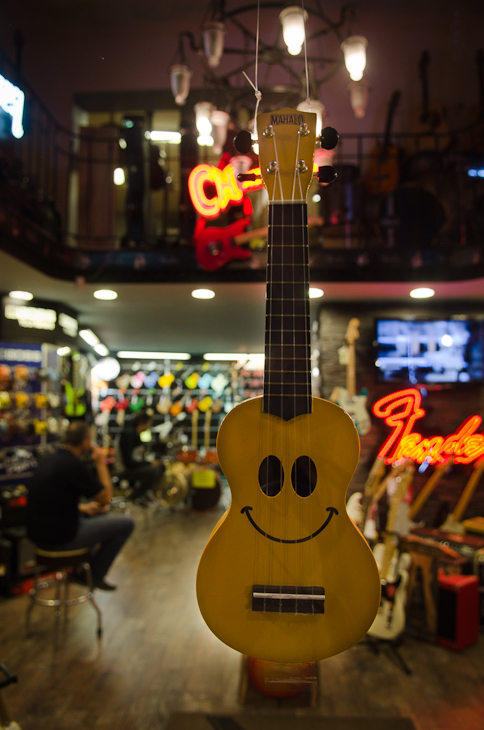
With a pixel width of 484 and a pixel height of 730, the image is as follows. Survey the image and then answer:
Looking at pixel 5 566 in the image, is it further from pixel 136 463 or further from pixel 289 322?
pixel 289 322

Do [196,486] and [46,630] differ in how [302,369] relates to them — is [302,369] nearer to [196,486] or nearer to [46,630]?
[46,630]

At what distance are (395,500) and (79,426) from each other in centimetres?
241

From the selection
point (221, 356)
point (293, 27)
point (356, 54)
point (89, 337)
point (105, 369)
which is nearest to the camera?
point (293, 27)

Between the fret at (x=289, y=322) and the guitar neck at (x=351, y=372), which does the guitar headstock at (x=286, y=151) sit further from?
the guitar neck at (x=351, y=372)

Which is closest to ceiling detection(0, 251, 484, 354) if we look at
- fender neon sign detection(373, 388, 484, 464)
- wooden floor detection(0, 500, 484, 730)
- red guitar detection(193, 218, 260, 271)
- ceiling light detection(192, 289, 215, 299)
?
ceiling light detection(192, 289, 215, 299)

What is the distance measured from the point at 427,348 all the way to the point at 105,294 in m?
3.57

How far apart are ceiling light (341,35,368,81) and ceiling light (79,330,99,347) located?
6.97 m

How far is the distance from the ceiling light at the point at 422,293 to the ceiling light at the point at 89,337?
5.72 m

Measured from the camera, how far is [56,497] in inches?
130

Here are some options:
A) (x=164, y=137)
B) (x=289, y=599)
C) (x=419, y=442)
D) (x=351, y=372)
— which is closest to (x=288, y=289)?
(x=289, y=599)

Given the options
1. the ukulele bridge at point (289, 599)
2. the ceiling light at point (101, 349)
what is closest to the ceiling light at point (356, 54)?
the ukulele bridge at point (289, 599)

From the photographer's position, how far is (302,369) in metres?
0.94

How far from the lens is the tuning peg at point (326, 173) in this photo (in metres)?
0.93

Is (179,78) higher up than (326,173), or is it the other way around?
(179,78)
